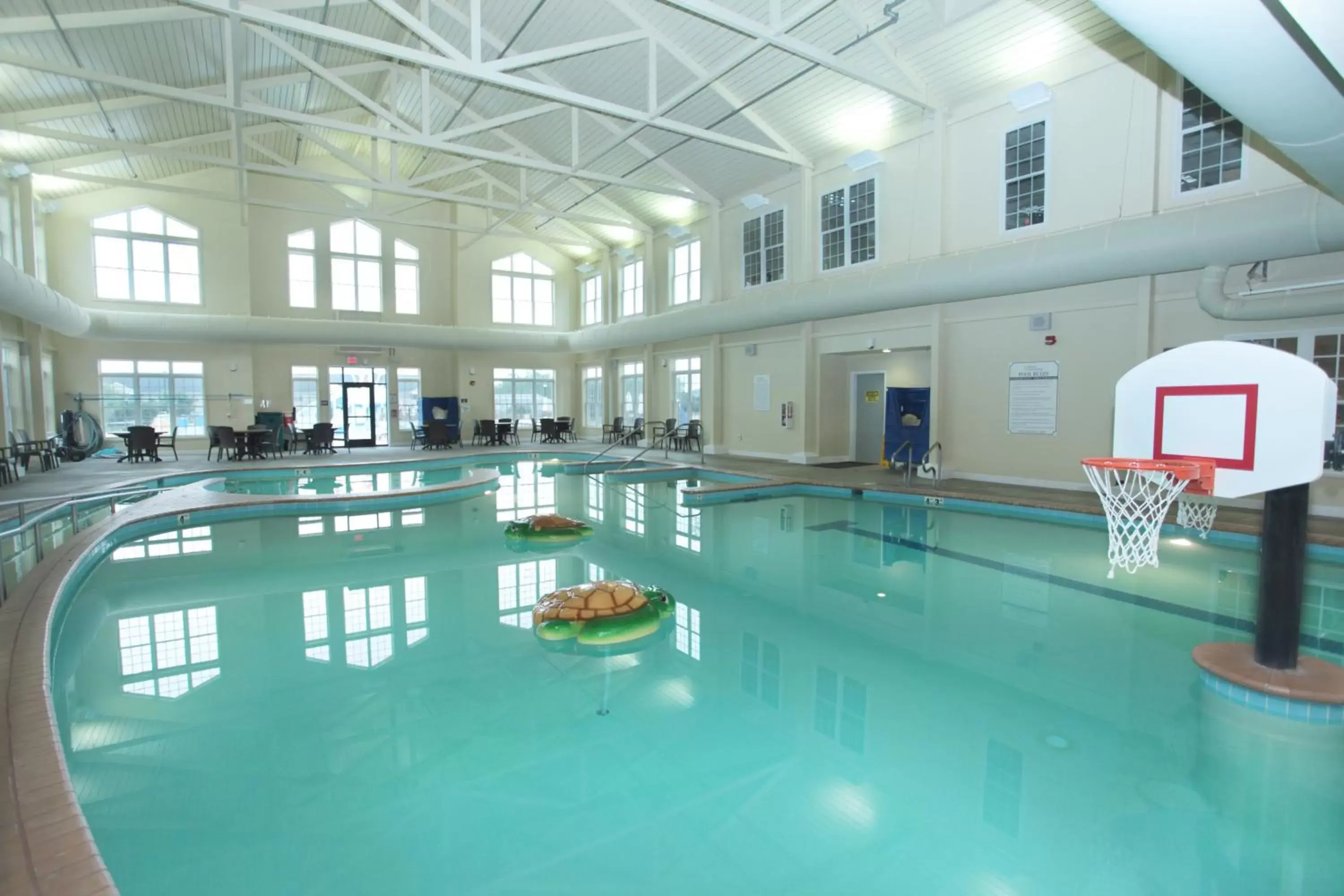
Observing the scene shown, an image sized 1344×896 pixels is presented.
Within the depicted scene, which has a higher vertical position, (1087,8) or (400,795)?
(1087,8)

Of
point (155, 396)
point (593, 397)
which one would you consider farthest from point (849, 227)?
point (155, 396)

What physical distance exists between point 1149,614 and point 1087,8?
6.43 metres

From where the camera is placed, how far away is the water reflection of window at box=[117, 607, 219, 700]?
3385 mm

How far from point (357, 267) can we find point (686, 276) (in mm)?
7907

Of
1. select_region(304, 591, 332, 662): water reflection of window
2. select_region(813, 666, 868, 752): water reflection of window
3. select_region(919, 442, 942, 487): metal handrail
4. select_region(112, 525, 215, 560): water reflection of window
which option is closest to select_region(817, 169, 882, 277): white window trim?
select_region(919, 442, 942, 487): metal handrail

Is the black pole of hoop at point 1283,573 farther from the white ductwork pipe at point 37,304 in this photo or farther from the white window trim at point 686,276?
the white ductwork pipe at point 37,304

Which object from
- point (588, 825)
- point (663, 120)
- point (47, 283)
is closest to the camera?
point (588, 825)

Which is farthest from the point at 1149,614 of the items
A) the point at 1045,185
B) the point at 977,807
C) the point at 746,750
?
the point at 1045,185

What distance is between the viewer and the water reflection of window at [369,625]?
373 centimetres

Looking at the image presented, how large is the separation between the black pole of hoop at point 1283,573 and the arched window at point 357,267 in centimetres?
1659

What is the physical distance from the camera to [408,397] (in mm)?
16531

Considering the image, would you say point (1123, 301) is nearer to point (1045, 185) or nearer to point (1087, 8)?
point (1045, 185)

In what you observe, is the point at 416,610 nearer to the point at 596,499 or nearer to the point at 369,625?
the point at 369,625

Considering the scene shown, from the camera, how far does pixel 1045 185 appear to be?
8055 millimetres
